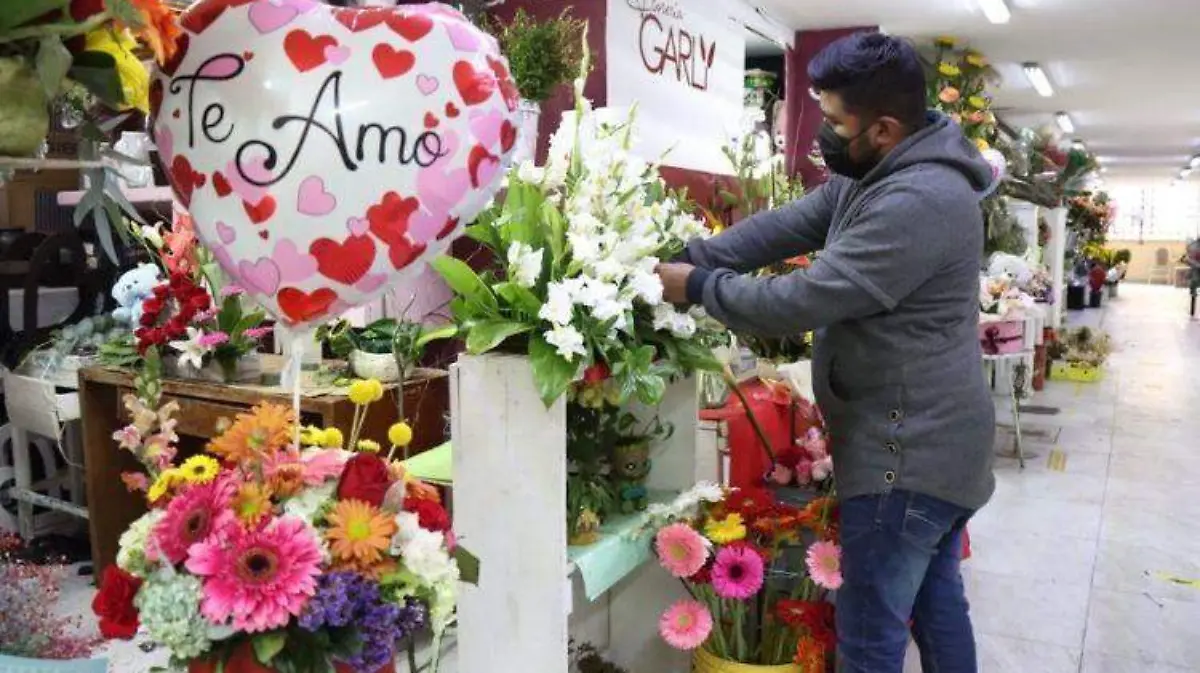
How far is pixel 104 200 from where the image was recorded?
1.10 meters

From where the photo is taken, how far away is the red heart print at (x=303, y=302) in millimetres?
1245

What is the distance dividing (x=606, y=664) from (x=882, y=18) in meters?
5.26

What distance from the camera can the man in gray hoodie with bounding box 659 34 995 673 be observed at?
5.59 ft

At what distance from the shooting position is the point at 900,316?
5.86ft

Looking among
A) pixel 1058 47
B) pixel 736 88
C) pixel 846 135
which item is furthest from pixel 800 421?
pixel 1058 47

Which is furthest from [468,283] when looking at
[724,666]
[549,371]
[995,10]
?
[995,10]

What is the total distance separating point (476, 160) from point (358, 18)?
0.22m

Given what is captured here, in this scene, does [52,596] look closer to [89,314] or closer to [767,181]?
[767,181]

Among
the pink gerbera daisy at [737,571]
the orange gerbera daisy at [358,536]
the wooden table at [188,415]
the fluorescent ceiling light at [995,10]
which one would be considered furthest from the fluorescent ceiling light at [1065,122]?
the orange gerbera daisy at [358,536]

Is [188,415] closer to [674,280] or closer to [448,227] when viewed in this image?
[674,280]

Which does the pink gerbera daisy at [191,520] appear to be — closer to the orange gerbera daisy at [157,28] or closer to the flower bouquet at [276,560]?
the flower bouquet at [276,560]

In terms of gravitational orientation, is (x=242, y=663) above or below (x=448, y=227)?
below

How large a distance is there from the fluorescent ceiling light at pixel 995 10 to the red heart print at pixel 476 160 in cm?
538

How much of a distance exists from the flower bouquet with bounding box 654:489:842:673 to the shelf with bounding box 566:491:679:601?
1.9 inches
